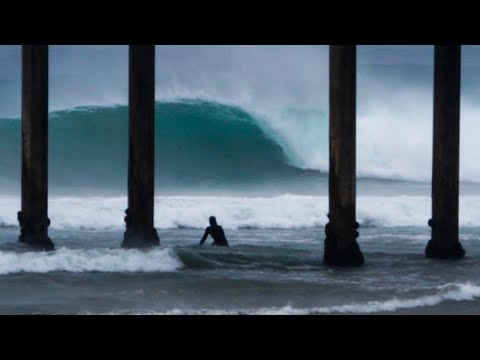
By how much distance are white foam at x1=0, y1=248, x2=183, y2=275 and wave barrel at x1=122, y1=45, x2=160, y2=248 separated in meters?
0.42

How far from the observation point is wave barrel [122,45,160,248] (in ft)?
26.1

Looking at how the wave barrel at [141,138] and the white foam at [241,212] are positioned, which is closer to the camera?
the wave barrel at [141,138]

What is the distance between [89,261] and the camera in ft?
24.7

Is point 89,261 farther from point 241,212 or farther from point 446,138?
point 241,212

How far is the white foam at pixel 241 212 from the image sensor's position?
15359 mm

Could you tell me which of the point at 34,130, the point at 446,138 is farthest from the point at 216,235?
the point at 446,138

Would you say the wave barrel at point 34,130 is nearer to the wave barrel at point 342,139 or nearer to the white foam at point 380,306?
the wave barrel at point 342,139

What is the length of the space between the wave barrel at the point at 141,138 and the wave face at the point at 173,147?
45.0 feet

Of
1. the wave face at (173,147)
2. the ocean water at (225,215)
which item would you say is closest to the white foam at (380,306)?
the ocean water at (225,215)

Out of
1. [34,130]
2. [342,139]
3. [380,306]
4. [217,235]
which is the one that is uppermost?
[34,130]

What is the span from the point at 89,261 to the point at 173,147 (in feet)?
54.5
